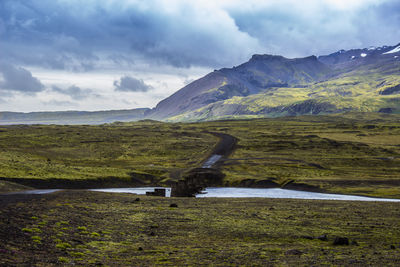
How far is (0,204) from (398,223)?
35158mm

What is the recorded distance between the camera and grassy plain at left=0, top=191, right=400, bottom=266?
21953 mm

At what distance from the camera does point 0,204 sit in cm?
3231

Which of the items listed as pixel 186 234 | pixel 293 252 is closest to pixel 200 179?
pixel 186 234

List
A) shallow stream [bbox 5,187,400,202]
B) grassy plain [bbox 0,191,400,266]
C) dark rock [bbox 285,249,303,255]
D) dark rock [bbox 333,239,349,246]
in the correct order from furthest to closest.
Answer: shallow stream [bbox 5,187,400,202]
dark rock [bbox 333,239,349,246]
dark rock [bbox 285,249,303,255]
grassy plain [bbox 0,191,400,266]

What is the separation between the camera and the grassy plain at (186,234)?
21953 mm

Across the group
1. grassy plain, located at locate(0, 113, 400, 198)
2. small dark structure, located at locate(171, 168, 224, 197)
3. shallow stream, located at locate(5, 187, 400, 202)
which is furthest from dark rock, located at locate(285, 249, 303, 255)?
grassy plain, located at locate(0, 113, 400, 198)

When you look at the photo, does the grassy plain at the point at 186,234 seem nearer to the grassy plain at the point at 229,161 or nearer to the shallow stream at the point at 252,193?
the shallow stream at the point at 252,193

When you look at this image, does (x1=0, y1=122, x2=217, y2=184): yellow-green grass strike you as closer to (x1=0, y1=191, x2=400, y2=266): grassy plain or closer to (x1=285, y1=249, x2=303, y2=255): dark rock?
(x1=0, y1=191, x2=400, y2=266): grassy plain

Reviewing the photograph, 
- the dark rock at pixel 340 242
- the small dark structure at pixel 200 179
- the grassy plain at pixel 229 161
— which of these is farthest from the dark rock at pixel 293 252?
the grassy plain at pixel 229 161

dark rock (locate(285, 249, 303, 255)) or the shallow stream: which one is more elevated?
dark rock (locate(285, 249, 303, 255))

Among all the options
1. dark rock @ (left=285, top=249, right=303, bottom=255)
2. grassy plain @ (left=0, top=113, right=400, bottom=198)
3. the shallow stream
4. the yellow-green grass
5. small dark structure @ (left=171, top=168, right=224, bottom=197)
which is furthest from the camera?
the yellow-green grass

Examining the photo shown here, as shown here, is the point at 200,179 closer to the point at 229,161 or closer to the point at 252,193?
the point at 252,193

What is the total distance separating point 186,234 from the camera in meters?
30.8

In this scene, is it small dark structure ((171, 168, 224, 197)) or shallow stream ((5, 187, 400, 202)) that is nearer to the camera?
shallow stream ((5, 187, 400, 202))
